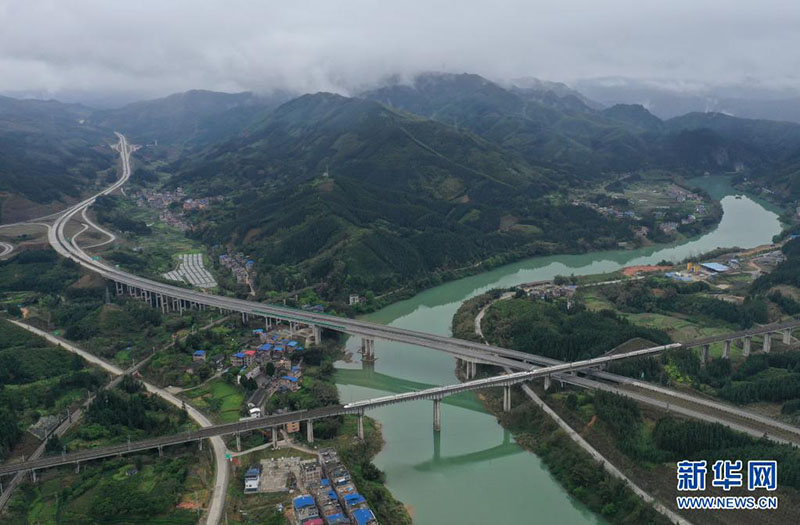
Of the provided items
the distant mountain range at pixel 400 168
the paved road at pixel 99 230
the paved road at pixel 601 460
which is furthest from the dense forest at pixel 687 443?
the paved road at pixel 99 230

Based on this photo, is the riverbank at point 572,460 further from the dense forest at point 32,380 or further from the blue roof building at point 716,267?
the blue roof building at point 716,267

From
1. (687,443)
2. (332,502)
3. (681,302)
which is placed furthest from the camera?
(681,302)

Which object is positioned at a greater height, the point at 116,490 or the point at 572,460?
the point at 116,490

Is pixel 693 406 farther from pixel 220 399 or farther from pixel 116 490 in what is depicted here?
pixel 116 490

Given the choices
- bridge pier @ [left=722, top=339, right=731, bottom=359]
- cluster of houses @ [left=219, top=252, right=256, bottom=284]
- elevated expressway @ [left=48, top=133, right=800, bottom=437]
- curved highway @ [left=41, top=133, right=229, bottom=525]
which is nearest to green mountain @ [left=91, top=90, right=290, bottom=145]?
curved highway @ [left=41, top=133, right=229, bottom=525]

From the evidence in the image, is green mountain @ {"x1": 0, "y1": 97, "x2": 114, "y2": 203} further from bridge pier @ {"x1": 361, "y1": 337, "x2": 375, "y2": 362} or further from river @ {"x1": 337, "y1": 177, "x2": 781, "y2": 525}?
bridge pier @ {"x1": 361, "y1": 337, "x2": 375, "y2": 362}

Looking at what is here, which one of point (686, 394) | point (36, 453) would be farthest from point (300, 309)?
point (686, 394)

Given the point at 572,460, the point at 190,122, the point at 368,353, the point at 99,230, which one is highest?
the point at 190,122

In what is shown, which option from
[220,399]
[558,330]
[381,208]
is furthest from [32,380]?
[381,208]
